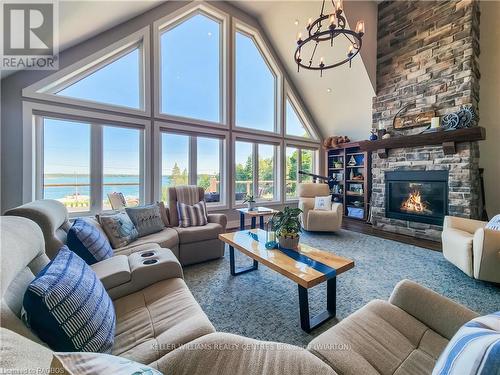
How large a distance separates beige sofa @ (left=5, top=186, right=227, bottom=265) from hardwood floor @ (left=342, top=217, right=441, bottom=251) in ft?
10.1

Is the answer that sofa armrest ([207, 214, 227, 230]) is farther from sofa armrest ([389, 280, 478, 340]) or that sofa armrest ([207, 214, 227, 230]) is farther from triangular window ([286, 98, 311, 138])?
triangular window ([286, 98, 311, 138])

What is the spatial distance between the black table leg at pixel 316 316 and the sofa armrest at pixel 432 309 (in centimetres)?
59

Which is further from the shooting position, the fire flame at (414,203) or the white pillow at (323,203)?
the white pillow at (323,203)

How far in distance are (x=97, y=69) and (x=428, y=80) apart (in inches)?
230

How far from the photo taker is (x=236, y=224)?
5051 mm

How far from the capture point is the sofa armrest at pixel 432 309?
3.44 ft

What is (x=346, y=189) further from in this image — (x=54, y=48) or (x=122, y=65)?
(x=54, y=48)

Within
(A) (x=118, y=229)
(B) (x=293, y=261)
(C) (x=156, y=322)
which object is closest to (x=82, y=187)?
(A) (x=118, y=229)

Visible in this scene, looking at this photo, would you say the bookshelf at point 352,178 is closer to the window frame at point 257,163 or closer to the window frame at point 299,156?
the window frame at point 299,156

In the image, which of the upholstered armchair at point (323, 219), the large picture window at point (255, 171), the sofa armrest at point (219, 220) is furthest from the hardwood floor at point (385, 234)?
the sofa armrest at point (219, 220)

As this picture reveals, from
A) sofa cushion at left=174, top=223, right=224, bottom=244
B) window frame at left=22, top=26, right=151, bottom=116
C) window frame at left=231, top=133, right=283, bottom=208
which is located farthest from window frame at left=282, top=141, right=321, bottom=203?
window frame at left=22, top=26, right=151, bottom=116

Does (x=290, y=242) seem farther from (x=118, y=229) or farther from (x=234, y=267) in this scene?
(x=118, y=229)

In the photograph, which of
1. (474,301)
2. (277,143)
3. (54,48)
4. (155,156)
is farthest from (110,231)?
(277,143)

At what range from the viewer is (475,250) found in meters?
2.29
